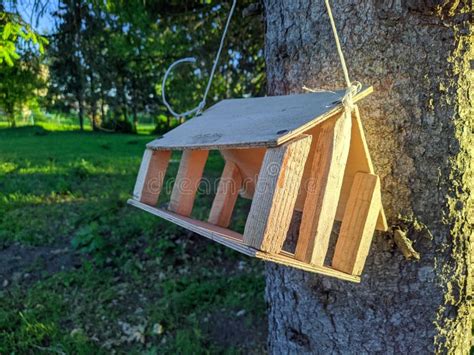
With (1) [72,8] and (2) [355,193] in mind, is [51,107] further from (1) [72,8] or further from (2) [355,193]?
(2) [355,193]

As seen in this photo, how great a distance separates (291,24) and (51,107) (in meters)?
2.27

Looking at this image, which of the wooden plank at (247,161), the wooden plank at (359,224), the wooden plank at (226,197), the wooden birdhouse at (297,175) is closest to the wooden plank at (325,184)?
the wooden birdhouse at (297,175)

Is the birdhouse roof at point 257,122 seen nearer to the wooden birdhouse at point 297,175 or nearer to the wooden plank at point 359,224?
the wooden birdhouse at point 297,175

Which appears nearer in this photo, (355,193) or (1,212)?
(355,193)

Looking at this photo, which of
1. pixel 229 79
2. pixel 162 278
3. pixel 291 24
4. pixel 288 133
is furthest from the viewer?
pixel 229 79

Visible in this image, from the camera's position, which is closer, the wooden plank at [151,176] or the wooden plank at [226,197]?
the wooden plank at [151,176]

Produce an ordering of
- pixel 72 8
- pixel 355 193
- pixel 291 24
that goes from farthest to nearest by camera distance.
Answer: pixel 72 8, pixel 291 24, pixel 355 193

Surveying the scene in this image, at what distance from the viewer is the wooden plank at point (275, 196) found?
654 millimetres

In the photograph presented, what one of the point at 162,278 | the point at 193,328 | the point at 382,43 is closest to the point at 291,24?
the point at 382,43

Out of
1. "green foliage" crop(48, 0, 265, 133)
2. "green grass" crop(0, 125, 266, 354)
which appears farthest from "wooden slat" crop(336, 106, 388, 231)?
"green foliage" crop(48, 0, 265, 133)

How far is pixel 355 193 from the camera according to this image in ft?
2.84

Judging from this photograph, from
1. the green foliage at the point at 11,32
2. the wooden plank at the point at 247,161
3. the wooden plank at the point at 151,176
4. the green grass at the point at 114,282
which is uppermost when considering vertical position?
the green foliage at the point at 11,32

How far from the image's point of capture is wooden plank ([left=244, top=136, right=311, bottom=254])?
0.65m

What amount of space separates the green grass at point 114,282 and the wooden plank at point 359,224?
1362 mm
